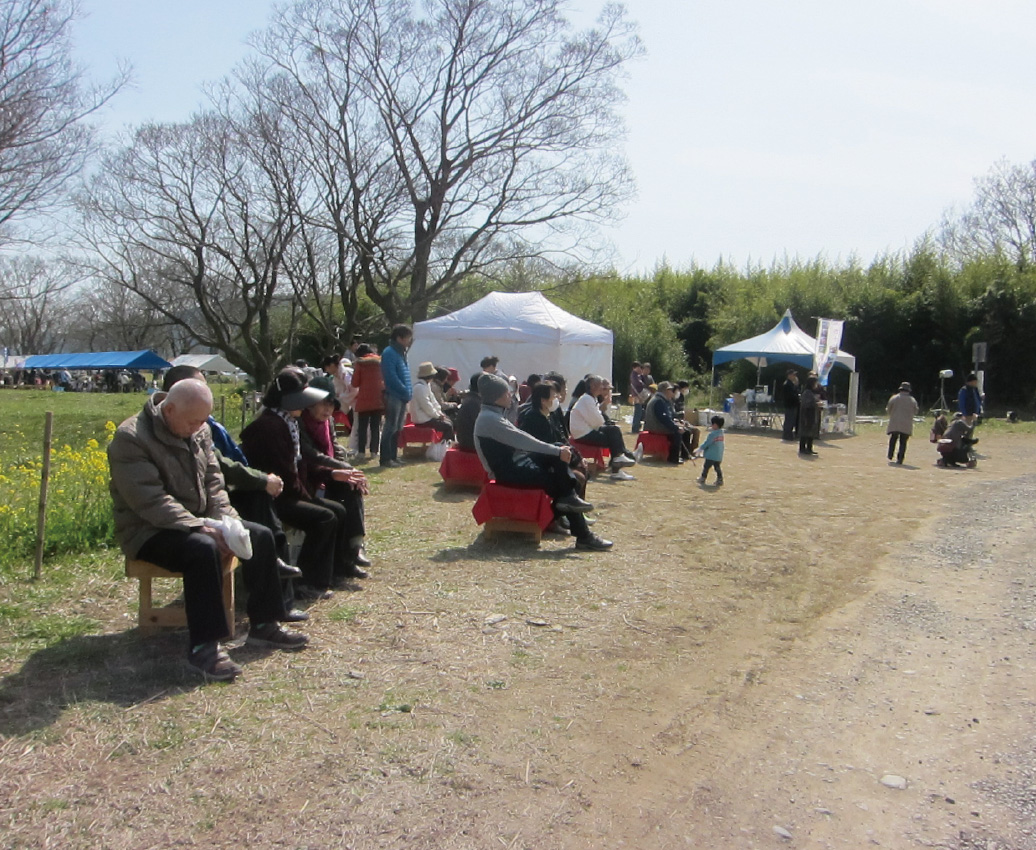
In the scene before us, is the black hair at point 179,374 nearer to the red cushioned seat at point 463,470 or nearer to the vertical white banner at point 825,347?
the red cushioned seat at point 463,470

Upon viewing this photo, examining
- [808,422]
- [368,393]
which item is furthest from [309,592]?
[808,422]

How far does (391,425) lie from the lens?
A: 1148 centimetres

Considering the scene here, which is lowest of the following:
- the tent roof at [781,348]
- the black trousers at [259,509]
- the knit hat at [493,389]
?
the black trousers at [259,509]

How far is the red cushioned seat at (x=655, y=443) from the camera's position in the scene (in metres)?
13.8

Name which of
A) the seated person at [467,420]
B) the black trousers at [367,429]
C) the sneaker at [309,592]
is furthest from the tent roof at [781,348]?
the sneaker at [309,592]

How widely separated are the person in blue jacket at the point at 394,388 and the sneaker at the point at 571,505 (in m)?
4.39

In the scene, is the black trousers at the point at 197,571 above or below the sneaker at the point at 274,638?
above

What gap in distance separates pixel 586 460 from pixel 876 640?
22.4 ft

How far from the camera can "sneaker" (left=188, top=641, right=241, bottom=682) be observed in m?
4.23

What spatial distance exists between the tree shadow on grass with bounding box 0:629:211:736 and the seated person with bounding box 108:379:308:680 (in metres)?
0.21

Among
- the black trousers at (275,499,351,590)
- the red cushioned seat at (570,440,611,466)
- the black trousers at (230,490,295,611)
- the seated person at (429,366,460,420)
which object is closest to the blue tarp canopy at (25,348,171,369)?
the seated person at (429,366,460,420)

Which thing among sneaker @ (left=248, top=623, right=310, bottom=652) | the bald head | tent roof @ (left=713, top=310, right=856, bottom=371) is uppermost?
tent roof @ (left=713, top=310, right=856, bottom=371)

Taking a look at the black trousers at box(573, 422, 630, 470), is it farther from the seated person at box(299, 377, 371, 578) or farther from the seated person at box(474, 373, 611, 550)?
the seated person at box(299, 377, 371, 578)

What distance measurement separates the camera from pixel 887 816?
328 cm
